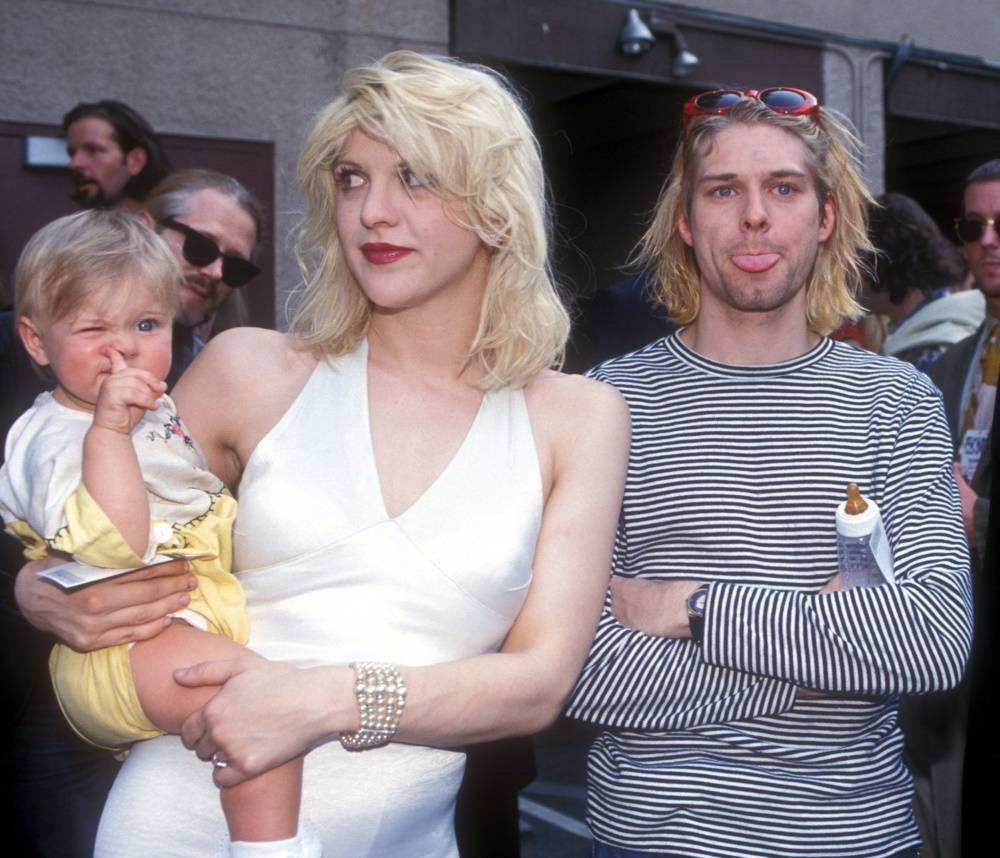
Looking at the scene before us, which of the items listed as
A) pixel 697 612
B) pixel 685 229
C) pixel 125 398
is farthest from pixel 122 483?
pixel 685 229

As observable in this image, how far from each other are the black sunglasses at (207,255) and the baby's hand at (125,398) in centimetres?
128

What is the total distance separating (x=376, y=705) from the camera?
2027 mm

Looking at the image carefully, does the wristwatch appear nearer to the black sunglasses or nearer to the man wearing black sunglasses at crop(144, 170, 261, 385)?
the man wearing black sunglasses at crop(144, 170, 261, 385)

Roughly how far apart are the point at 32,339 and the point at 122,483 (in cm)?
43

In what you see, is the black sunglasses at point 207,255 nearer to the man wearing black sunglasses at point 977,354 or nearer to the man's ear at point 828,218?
the man's ear at point 828,218

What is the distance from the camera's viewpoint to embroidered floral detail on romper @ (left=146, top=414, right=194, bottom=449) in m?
2.33

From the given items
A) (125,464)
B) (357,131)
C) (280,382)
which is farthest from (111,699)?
(357,131)

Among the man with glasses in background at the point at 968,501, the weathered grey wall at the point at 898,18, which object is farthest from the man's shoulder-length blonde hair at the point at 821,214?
the weathered grey wall at the point at 898,18

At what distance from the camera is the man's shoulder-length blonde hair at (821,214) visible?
2826 mm

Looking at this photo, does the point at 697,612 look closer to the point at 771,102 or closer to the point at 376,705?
the point at 376,705

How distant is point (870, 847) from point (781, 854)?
0.57 feet

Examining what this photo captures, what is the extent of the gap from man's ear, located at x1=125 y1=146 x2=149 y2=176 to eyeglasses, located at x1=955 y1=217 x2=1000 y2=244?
115 inches

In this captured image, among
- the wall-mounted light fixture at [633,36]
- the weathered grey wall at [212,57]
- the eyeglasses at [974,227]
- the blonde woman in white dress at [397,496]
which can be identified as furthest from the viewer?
the wall-mounted light fixture at [633,36]

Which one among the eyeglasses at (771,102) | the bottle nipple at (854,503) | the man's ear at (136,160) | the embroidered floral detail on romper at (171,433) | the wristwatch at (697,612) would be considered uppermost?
the eyeglasses at (771,102)
